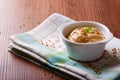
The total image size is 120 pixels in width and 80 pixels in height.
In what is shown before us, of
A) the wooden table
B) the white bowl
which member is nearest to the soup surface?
the white bowl

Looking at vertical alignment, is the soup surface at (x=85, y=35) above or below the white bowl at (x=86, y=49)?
above

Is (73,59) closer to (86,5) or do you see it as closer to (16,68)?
(16,68)

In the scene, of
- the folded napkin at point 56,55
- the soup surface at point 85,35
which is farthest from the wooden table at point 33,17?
the soup surface at point 85,35

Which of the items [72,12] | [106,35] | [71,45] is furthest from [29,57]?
[72,12]

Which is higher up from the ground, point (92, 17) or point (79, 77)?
point (92, 17)

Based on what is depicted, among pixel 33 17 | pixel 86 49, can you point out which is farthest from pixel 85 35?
pixel 33 17

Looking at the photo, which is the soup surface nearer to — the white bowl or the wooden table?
the white bowl

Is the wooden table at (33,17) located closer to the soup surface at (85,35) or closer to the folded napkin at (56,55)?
the folded napkin at (56,55)
